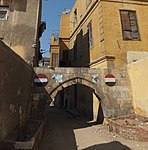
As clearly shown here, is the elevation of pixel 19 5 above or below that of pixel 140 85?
above

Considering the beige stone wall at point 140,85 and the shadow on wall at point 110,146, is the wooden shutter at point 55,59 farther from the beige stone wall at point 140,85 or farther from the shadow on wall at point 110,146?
the shadow on wall at point 110,146

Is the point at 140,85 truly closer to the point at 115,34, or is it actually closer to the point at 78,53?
the point at 115,34

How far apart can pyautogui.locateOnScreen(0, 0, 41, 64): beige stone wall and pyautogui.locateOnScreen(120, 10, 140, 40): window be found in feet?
18.4

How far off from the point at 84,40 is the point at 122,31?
12.9 feet

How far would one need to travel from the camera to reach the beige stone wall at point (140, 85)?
7434 mm

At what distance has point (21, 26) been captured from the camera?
9.19 meters

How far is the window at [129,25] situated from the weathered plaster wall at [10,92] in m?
7.16

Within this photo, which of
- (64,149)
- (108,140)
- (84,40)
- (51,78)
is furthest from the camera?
(84,40)

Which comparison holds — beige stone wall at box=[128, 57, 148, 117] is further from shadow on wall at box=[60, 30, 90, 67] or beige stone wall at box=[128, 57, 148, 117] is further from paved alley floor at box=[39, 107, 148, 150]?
shadow on wall at box=[60, 30, 90, 67]

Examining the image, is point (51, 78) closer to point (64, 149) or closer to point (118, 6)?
point (64, 149)

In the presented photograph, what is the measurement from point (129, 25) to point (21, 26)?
22.5 feet

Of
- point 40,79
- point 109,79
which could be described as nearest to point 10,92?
point 40,79

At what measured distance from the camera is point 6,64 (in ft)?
13.7

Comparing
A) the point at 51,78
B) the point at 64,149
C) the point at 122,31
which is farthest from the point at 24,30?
the point at 64,149
